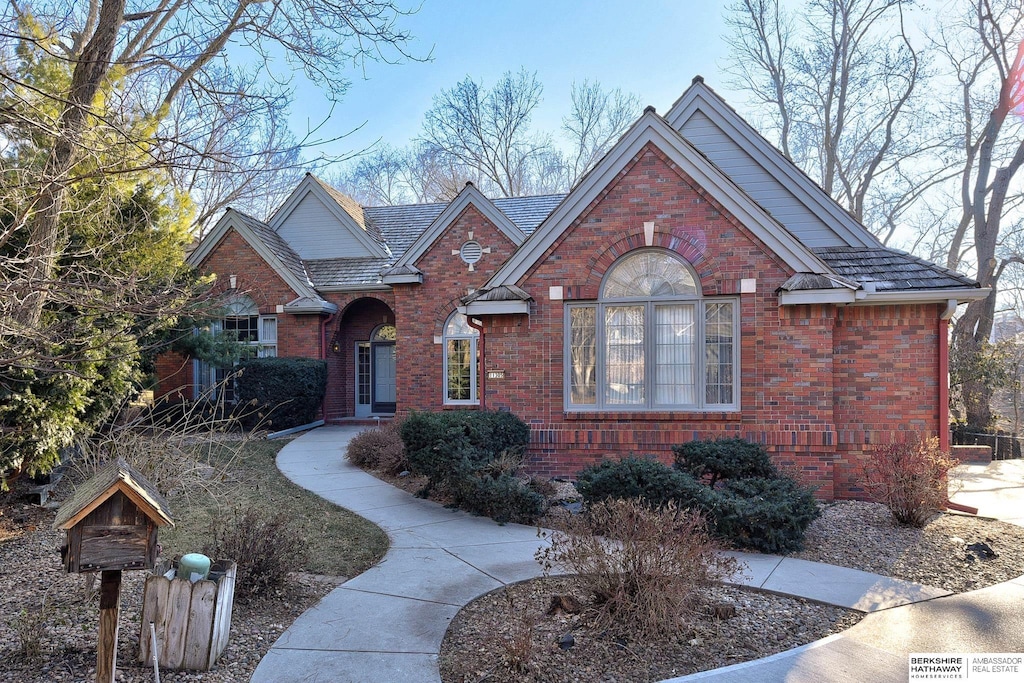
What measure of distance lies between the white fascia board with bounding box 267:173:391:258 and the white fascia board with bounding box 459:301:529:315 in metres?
9.71

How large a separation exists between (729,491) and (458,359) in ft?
33.2

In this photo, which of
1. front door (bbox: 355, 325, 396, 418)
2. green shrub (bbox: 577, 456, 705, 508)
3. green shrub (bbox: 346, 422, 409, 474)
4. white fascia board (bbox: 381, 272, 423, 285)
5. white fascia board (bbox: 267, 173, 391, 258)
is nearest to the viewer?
green shrub (bbox: 577, 456, 705, 508)

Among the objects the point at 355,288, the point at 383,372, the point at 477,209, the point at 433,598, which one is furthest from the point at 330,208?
the point at 433,598

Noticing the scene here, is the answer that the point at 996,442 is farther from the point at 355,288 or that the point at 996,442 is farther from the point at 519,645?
the point at 355,288

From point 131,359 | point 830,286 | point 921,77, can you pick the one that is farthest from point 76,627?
point 921,77

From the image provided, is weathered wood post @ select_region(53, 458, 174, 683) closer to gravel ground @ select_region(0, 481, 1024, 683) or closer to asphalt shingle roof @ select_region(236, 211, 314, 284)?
gravel ground @ select_region(0, 481, 1024, 683)

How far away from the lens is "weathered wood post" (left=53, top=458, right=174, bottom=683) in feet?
11.6

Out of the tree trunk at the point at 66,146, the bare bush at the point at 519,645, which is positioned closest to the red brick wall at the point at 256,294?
the tree trunk at the point at 66,146

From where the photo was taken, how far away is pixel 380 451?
11375 millimetres

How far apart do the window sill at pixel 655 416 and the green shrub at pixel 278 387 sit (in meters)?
8.88

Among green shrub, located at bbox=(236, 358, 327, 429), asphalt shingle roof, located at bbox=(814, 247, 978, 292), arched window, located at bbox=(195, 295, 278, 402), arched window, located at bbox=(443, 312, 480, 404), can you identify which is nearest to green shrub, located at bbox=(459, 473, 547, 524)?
asphalt shingle roof, located at bbox=(814, 247, 978, 292)

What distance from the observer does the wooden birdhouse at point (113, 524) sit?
351 cm

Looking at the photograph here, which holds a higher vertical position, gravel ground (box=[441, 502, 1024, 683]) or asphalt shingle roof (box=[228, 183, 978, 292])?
asphalt shingle roof (box=[228, 183, 978, 292])

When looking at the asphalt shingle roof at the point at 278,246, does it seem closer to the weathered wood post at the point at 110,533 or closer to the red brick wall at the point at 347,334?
the red brick wall at the point at 347,334
